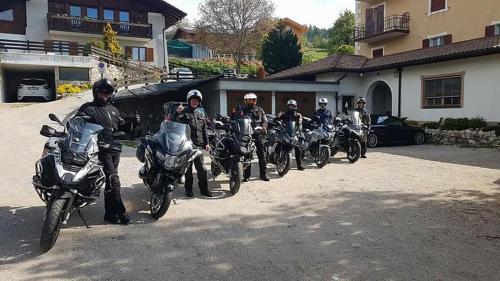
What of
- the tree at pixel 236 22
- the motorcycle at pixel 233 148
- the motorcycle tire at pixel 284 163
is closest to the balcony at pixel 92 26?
the tree at pixel 236 22

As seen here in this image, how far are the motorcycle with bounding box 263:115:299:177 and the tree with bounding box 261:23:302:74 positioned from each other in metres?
25.6

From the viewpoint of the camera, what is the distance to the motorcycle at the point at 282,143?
884 centimetres

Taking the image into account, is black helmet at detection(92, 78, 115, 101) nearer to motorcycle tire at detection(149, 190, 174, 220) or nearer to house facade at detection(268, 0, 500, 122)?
motorcycle tire at detection(149, 190, 174, 220)

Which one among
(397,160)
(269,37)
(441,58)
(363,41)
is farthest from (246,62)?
(397,160)

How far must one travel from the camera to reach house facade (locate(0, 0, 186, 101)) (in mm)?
26359

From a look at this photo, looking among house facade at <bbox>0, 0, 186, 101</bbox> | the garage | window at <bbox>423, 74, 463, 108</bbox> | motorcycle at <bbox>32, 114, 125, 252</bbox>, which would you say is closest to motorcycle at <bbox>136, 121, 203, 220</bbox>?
motorcycle at <bbox>32, 114, 125, 252</bbox>

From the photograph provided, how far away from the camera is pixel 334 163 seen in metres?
10.9

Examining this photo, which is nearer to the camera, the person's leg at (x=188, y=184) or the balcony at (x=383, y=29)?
the person's leg at (x=188, y=184)

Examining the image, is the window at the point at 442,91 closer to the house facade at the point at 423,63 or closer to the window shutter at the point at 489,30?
the house facade at the point at 423,63

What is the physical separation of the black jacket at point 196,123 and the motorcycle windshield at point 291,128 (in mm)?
2434

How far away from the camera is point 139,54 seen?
3691 cm

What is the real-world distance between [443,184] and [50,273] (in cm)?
687

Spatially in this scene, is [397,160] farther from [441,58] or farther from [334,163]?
[441,58]

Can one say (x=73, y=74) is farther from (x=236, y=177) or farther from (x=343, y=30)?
(x=343, y=30)
